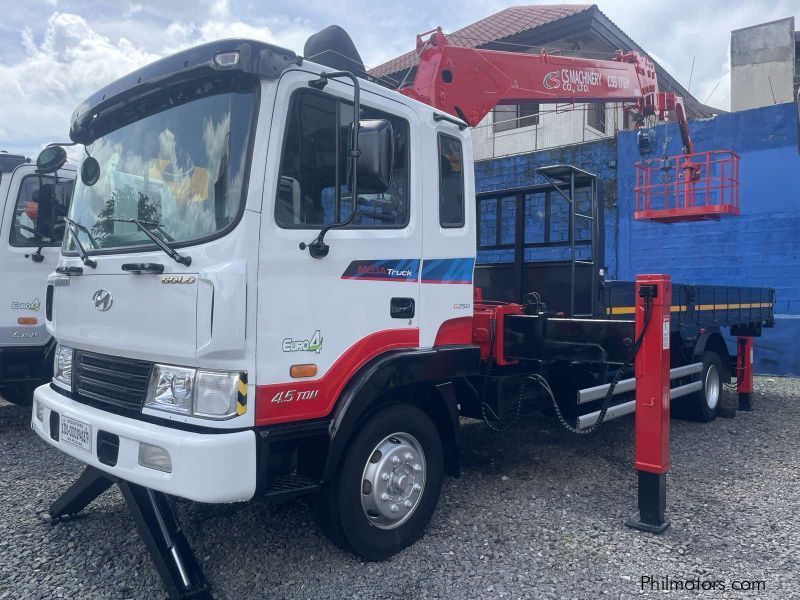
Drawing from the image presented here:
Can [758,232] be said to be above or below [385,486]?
above

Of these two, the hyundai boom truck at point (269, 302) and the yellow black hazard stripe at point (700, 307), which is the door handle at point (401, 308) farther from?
the yellow black hazard stripe at point (700, 307)

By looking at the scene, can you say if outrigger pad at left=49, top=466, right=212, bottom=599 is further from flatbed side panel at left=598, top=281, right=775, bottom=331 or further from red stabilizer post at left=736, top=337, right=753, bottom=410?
red stabilizer post at left=736, top=337, right=753, bottom=410

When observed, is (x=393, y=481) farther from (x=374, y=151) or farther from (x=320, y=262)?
(x=374, y=151)

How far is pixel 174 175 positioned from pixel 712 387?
630 cm

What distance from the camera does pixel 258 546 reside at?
355 centimetres

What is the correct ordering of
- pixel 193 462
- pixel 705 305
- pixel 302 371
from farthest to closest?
pixel 705 305
pixel 302 371
pixel 193 462

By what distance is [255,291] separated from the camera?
2.78 metres

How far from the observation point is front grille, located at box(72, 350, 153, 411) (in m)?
3.01

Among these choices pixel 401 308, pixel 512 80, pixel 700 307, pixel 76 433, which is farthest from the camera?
pixel 700 307

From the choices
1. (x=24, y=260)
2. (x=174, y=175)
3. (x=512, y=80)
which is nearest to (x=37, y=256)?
(x=24, y=260)

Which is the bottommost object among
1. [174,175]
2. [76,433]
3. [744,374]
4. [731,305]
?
A: [744,374]

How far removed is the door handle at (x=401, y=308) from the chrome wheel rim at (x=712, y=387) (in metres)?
4.79

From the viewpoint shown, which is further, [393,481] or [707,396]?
[707,396]

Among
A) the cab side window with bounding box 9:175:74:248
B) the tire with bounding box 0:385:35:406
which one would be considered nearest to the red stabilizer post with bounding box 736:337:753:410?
the cab side window with bounding box 9:175:74:248
